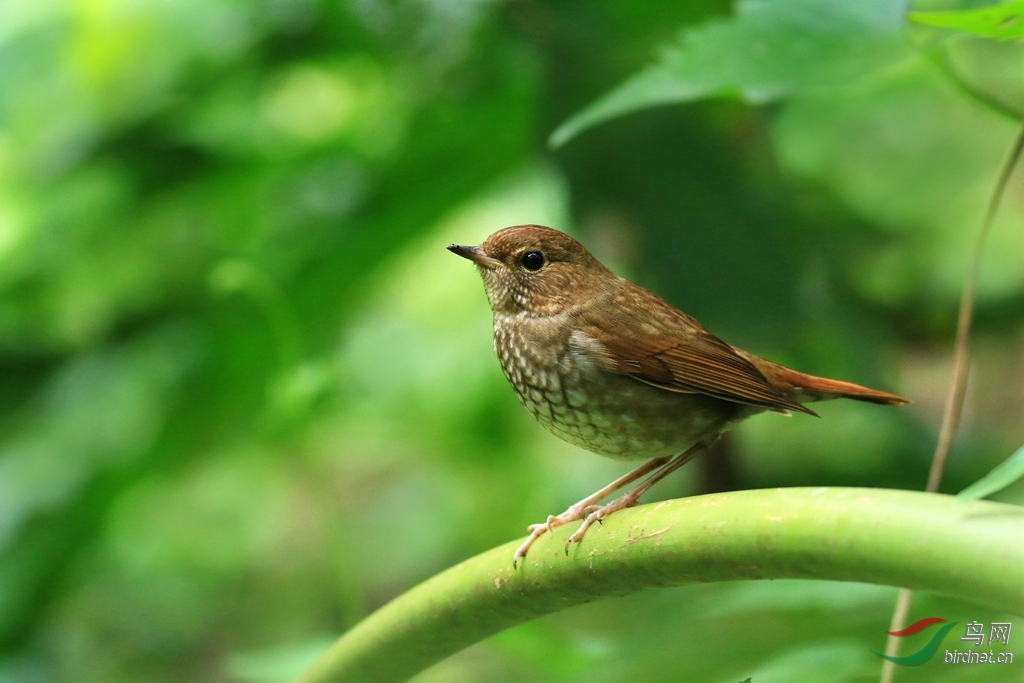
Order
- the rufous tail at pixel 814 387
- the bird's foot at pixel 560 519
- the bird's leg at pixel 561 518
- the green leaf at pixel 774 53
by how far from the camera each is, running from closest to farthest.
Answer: the bird's leg at pixel 561 518 → the bird's foot at pixel 560 519 → the rufous tail at pixel 814 387 → the green leaf at pixel 774 53

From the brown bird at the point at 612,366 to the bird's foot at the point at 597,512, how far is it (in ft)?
0.58

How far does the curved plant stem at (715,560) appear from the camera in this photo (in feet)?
3.61

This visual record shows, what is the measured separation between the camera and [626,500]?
195cm

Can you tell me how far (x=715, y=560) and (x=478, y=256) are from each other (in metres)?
1.19

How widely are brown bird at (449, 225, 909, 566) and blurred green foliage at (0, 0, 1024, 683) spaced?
0.82 metres

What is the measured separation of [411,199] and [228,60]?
96 cm

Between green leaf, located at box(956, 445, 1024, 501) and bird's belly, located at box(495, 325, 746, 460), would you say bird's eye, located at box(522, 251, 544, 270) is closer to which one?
bird's belly, located at box(495, 325, 746, 460)

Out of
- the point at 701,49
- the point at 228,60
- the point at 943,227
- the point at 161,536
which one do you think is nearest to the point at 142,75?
the point at 228,60

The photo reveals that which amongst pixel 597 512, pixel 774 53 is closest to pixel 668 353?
pixel 597 512

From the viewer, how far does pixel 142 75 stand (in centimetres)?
385

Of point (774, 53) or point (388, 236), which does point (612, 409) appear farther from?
point (388, 236)

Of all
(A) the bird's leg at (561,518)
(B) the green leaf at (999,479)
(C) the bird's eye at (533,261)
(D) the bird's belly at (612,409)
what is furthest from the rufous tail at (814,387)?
(B) the green leaf at (999,479)

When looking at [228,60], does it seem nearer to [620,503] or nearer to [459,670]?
[459,670]

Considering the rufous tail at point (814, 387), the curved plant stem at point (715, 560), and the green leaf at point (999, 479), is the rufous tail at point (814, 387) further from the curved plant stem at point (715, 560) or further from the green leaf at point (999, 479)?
the green leaf at point (999, 479)
